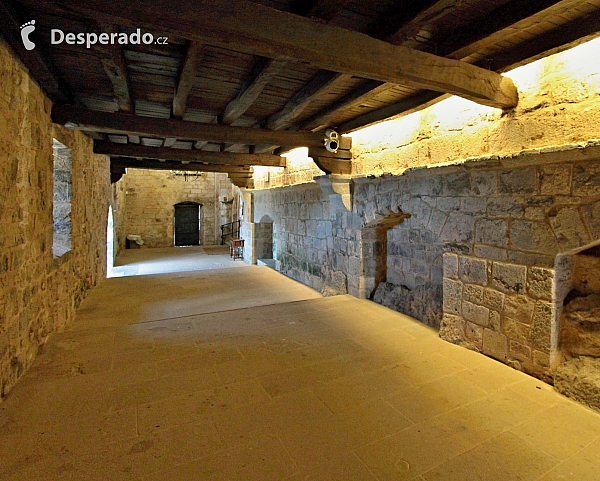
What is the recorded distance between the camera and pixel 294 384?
7.41ft

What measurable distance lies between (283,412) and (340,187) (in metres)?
2.93

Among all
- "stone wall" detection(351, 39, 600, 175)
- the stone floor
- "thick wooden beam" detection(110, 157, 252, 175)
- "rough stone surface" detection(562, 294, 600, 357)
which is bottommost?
the stone floor

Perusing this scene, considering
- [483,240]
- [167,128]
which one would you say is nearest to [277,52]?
[483,240]

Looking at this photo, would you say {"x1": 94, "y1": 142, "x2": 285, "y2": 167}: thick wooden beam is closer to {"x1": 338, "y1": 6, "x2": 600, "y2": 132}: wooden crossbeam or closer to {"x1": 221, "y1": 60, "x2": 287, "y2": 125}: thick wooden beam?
{"x1": 221, "y1": 60, "x2": 287, "y2": 125}: thick wooden beam

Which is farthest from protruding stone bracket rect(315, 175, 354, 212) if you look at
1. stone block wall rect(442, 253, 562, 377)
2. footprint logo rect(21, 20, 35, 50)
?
footprint logo rect(21, 20, 35, 50)

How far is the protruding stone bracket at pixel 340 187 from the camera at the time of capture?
4230 mm

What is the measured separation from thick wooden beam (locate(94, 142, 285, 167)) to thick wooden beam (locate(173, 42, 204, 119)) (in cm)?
245

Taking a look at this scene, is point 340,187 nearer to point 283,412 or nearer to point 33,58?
point 283,412

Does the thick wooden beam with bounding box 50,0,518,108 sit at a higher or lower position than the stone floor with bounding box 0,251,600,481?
higher

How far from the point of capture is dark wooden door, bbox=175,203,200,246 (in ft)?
45.5

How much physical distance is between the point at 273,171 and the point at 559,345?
Result: 555 centimetres

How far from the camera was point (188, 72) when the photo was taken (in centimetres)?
232

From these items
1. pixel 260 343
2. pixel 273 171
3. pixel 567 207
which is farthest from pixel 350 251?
pixel 273 171

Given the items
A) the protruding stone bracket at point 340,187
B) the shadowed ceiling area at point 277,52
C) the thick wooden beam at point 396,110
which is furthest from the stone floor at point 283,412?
the thick wooden beam at point 396,110
